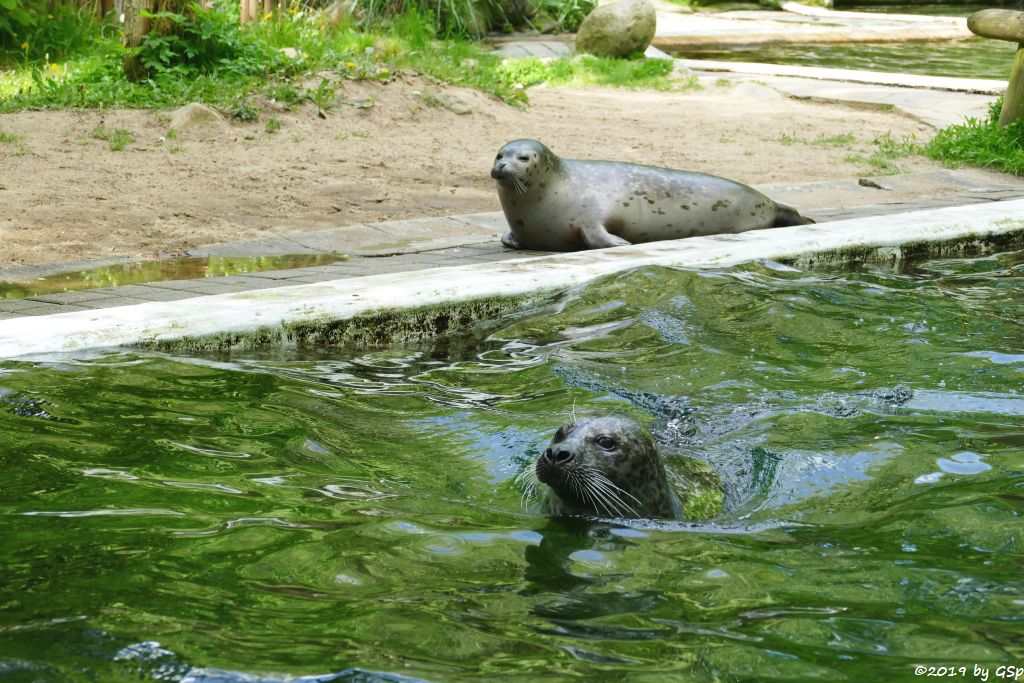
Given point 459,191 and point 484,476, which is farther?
point 459,191

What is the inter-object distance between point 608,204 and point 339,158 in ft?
11.6

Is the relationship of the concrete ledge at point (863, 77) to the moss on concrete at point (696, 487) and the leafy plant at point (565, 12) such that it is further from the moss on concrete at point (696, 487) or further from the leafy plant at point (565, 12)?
the moss on concrete at point (696, 487)

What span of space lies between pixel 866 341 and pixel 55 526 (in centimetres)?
372

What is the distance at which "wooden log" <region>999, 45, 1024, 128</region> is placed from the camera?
35.8 feet

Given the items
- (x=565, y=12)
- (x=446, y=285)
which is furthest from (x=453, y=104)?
(x=565, y=12)

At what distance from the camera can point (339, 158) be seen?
10516mm

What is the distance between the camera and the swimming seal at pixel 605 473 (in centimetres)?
348

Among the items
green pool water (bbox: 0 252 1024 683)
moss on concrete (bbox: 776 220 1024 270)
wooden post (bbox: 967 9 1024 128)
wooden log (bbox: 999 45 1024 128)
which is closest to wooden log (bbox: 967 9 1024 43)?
wooden post (bbox: 967 9 1024 128)

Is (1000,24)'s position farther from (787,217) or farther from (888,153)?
(787,217)

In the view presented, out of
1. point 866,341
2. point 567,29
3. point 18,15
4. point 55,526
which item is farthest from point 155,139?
point 567,29

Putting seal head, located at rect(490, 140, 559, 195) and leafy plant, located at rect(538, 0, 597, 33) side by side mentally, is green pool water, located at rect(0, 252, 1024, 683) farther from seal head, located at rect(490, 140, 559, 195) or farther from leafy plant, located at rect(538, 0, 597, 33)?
leafy plant, located at rect(538, 0, 597, 33)

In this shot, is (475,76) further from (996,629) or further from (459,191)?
(996,629)

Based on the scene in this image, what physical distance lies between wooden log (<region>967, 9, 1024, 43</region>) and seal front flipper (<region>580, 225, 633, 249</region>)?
4.95 metres

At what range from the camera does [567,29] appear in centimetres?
2192
